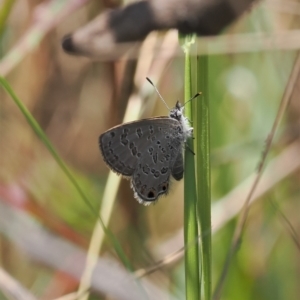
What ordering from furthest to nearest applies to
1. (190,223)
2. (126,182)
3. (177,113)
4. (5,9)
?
1. (126,182)
2. (5,9)
3. (177,113)
4. (190,223)

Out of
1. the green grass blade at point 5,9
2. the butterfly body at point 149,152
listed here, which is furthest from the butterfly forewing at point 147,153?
the green grass blade at point 5,9

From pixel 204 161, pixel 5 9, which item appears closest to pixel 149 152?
pixel 204 161

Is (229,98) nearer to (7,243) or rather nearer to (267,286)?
(267,286)

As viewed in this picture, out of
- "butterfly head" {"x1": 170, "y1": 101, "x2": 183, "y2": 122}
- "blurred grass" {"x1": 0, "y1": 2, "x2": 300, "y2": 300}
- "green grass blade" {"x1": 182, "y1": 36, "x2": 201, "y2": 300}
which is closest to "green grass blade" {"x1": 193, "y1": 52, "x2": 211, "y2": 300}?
"green grass blade" {"x1": 182, "y1": 36, "x2": 201, "y2": 300}

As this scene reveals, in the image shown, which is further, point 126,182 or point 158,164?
point 126,182

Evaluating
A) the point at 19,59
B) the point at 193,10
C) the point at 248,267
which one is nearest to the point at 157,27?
the point at 193,10

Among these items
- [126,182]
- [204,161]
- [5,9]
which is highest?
[5,9]

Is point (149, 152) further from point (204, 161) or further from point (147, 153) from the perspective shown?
point (204, 161)

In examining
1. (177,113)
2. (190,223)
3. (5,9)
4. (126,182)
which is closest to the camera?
(190,223)
